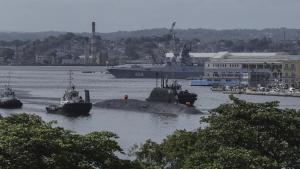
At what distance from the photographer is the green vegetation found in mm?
10672

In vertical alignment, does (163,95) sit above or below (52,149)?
below

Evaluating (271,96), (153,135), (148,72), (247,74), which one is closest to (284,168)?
(153,135)

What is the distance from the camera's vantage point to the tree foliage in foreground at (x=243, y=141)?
1284cm

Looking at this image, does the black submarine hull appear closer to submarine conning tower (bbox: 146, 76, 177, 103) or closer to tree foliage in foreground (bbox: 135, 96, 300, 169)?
submarine conning tower (bbox: 146, 76, 177, 103)

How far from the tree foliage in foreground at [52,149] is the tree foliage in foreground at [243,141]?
1.90 metres

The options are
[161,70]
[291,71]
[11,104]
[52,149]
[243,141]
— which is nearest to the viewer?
[52,149]

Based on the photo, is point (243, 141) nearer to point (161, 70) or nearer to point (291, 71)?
point (291, 71)

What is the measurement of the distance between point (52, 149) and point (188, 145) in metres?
5.40

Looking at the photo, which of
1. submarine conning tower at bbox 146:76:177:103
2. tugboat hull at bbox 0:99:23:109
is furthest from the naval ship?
tugboat hull at bbox 0:99:23:109

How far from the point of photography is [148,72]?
126 metres

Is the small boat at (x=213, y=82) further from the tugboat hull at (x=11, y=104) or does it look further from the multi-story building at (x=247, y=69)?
the tugboat hull at (x=11, y=104)

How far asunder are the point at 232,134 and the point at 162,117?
3547 centimetres

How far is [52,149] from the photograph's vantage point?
35.5ft

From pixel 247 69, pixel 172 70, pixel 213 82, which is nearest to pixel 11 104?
pixel 213 82
